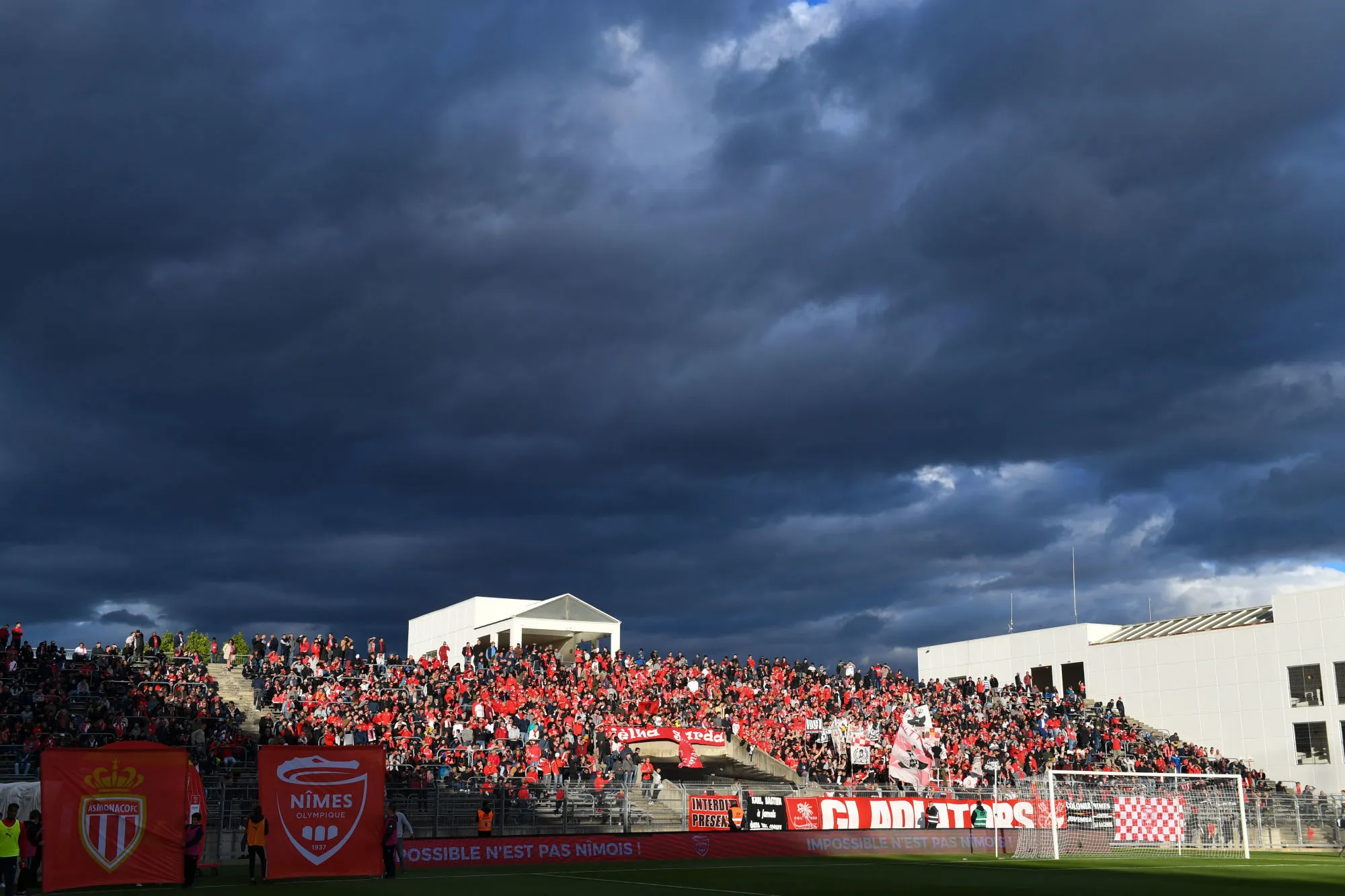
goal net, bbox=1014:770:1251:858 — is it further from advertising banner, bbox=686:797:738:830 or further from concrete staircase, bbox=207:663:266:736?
concrete staircase, bbox=207:663:266:736

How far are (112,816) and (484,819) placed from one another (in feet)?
47.1

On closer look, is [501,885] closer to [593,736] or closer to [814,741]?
[593,736]

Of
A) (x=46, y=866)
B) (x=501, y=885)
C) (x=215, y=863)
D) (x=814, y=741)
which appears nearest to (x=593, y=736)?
(x=814, y=741)

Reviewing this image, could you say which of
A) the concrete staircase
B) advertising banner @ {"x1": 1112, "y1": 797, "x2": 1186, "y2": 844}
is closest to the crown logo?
the concrete staircase

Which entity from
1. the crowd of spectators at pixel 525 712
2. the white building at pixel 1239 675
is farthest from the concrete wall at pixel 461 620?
the white building at pixel 1239 675

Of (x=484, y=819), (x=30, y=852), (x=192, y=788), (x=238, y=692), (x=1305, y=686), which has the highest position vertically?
(x=238, y=692)

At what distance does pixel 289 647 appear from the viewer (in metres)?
52.0

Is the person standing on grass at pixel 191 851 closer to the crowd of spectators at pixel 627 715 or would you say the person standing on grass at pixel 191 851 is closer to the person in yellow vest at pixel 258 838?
the person in yellow vest at pixel 258 838

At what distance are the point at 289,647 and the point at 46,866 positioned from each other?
92.5ft

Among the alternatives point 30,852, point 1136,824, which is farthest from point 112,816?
point 1136,824

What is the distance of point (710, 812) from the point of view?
41.6m

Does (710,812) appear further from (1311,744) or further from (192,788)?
(1311,744)

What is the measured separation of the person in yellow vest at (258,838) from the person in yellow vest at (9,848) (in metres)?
4.43

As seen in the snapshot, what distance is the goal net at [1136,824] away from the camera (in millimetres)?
41812
